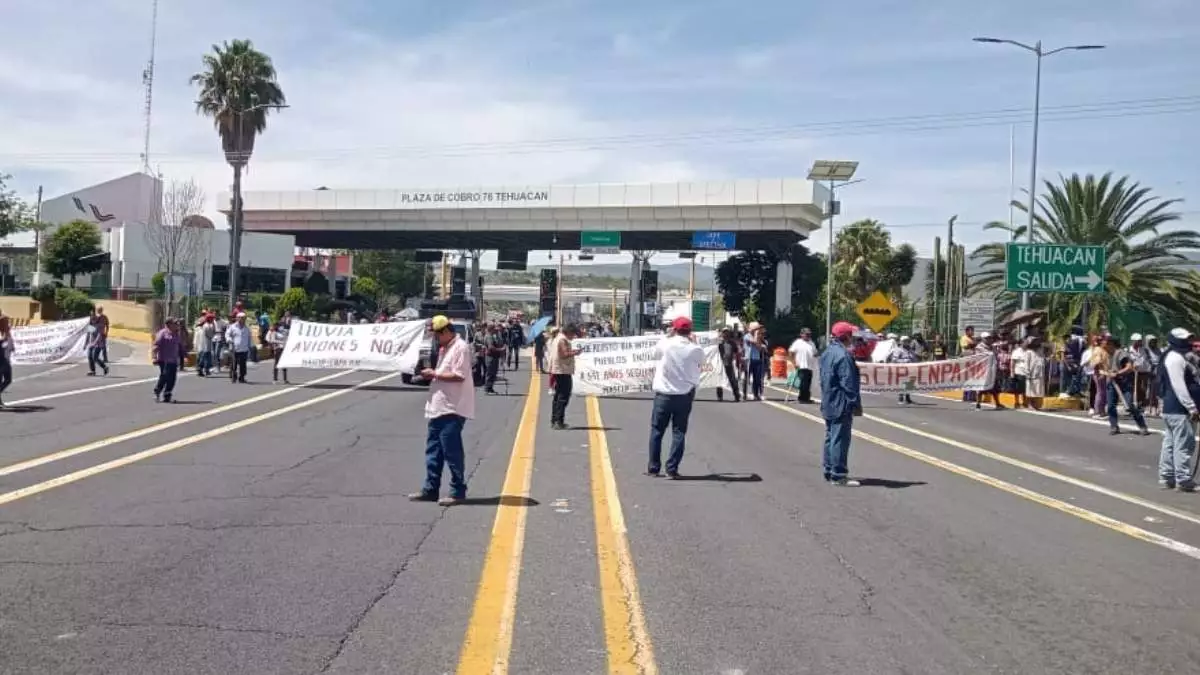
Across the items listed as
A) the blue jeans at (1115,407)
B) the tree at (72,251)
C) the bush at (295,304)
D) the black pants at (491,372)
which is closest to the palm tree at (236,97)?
the bush at (295,304)

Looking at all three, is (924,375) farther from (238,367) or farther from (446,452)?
(446,452)

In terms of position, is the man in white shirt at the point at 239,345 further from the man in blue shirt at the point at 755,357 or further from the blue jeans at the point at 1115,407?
the blue jeans at the point at 1115,407

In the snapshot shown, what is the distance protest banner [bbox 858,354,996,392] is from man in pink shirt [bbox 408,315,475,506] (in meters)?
17.1

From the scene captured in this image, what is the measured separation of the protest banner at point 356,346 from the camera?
2586 cm

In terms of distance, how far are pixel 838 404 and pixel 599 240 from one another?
144ft

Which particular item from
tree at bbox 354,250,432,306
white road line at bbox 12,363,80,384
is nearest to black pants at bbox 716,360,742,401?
white road line at bbox 12,363,80,384

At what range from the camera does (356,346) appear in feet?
86.1

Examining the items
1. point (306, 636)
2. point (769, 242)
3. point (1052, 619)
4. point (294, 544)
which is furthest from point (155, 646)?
point (769, 242)

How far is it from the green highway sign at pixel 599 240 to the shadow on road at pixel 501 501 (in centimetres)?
4502

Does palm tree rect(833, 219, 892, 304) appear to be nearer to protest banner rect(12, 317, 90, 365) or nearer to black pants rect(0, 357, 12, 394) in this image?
protest banner rect(12, 317, 90, 365)

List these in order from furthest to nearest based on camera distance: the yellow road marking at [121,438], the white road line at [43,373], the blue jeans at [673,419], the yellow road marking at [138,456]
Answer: the white road line at [43,373], the yellow road marking at [121,438], the blue jeans at [673,419], the yellow road marking at [138,456]

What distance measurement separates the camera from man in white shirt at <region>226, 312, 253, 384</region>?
2661cm

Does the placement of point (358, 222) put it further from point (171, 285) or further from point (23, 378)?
point (23, 378)

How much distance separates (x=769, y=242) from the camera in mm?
57469
